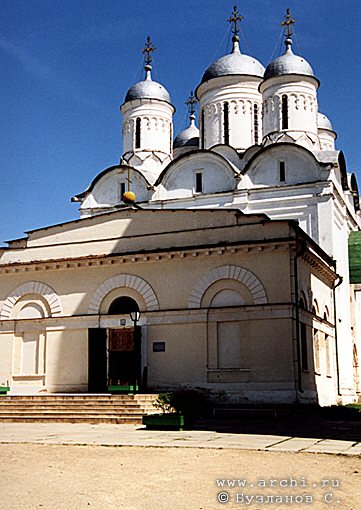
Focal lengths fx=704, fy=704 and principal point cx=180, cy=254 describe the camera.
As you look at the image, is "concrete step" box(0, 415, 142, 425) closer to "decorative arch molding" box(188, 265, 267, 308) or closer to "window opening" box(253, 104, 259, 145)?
"decorative arch molding" box(188, 265, 267, 308)

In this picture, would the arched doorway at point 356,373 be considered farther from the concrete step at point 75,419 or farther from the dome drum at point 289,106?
the concrete step at point 75,419

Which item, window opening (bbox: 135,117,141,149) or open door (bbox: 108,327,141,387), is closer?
open door (bbox: 108,327,141,387)

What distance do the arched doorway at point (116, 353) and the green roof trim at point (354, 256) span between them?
419 inches

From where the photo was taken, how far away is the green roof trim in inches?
1086

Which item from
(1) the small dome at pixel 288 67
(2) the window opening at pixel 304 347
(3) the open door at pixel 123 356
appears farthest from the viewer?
(1) the small dome at pixel 288 67

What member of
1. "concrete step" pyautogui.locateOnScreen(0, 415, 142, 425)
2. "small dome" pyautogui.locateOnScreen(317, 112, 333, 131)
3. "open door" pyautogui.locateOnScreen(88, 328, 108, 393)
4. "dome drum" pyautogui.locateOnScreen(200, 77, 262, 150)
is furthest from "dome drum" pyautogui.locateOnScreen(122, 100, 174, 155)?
"concrete step" pyautogui.locateOnScreen(0, 415, 142, 425)

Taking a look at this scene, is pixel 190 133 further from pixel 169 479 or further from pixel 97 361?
pixel 169 479

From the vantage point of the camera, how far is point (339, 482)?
779cm

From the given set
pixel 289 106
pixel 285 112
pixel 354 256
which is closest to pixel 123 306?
pixel 354 256

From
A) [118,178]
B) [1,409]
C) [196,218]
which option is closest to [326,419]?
[196,218]

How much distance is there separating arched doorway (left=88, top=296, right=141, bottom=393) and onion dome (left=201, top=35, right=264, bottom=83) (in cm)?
1425

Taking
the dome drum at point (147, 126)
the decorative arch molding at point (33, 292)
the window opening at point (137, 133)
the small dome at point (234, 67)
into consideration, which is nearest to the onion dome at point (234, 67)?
the small dome at point (234, 67)

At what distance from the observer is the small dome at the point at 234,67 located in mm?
31125

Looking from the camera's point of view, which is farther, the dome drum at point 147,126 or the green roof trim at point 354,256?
the dome drum at point 147,126
